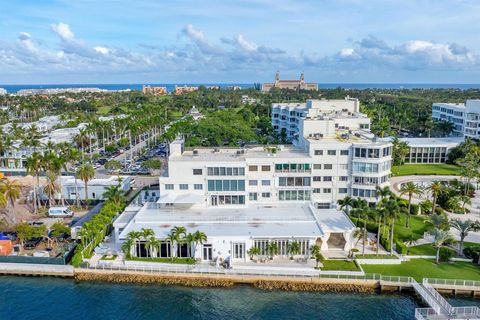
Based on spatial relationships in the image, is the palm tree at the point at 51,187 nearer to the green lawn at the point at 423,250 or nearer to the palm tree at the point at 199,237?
the palm tree at the point at 199,237

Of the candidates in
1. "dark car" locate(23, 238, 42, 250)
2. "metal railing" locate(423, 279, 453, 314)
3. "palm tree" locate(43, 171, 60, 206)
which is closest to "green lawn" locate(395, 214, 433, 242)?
"metal railing" locate(423, 279, 453, 314)

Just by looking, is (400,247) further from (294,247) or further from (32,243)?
(32,243)

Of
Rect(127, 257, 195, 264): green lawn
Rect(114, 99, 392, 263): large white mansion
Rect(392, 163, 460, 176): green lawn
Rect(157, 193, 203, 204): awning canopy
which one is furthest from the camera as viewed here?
Rect(392, 163, 460, 176): green lawn

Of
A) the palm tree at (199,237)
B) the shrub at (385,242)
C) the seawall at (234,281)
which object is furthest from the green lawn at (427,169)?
the palm tree at (199,237)

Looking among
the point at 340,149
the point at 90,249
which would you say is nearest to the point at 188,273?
the point at 90,249

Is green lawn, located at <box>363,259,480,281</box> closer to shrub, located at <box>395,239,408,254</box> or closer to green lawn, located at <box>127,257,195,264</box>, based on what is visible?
shrub, located at <box>395,239,408,254</box>

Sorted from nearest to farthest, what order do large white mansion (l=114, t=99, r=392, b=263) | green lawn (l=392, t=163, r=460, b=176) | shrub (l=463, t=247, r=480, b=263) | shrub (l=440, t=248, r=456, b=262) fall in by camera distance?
1. shrub (l=463, t=247, r=480, b=263)
2. shrub (l=440, t=248, r=456, b=262)
3. large white mansion (l=114, t=99, r=392, b=263)
4. green lawn (l=392, t=163, r=460, b=176)

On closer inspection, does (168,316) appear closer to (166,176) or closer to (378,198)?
(166,176)
